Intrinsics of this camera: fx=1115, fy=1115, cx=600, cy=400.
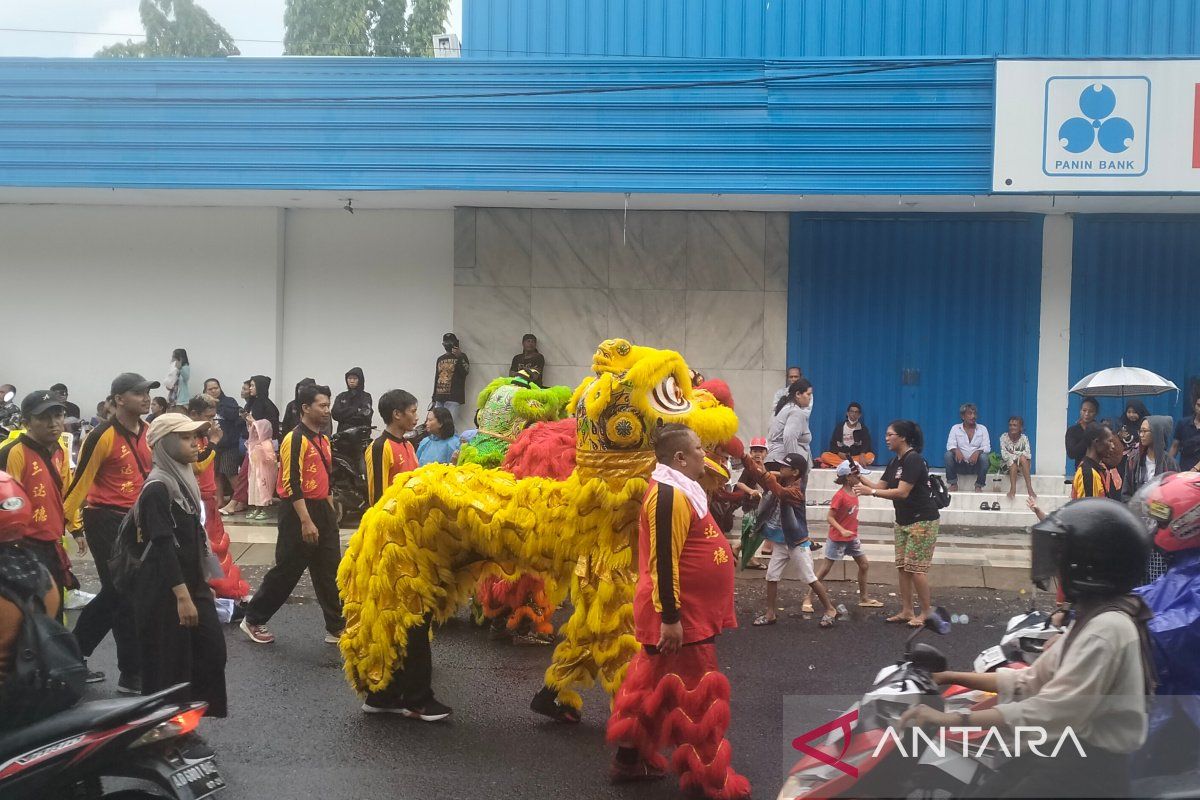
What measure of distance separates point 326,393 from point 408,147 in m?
6.76

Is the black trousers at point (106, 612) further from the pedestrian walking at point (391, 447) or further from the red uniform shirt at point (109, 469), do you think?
the pedestrian walking at point (391, 447)

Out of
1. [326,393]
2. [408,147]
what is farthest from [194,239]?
[326,393]

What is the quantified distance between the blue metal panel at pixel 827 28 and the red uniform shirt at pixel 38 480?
31.7ft

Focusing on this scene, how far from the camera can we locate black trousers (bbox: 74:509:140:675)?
20.0 feet

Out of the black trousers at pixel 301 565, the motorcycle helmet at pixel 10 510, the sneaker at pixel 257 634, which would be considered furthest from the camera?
the sneaker at pixel 257 634

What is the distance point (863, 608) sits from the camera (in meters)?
8.97

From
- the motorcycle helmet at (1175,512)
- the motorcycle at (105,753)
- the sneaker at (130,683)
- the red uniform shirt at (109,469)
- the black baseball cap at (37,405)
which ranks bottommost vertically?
the sneaker at (130,683)

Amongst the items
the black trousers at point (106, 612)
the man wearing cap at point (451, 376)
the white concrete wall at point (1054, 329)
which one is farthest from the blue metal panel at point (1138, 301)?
the black trousers at point (106, 612)

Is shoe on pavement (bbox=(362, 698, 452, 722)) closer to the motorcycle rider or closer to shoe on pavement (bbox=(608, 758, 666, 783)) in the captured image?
shoe on pavement (bbox=(608, 758, 666, 783))

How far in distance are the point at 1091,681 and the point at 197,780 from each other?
3074mm

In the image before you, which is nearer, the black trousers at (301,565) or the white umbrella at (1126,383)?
the black trousers at (301,565)

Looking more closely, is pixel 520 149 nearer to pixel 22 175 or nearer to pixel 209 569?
A: pixel 22 175

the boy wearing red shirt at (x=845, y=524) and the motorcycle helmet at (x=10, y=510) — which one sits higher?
the motorcycle helmet at (x=10, y=510)

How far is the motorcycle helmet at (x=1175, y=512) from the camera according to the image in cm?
391
